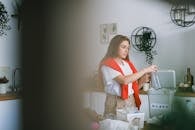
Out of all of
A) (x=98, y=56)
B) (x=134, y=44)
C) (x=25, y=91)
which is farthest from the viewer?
(x=134, y=44)

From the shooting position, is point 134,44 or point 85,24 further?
point 134,44

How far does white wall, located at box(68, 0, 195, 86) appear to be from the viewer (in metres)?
0.34

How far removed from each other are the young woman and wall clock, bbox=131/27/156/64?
6cm

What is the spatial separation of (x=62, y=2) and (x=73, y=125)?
14 centimetres

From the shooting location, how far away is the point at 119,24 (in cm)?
43

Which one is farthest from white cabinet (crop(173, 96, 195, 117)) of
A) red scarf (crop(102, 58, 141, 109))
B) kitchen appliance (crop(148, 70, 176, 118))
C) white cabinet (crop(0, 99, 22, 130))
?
white cabinet (crop(0, 99, 22, 130))

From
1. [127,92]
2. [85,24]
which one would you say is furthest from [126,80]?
[85,24]

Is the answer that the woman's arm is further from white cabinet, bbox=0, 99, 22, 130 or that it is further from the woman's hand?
white cabinet, bbox=0, 99, 22, 130

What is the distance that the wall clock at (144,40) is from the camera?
1.68 ft

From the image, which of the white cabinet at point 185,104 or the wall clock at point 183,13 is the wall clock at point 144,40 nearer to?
the wall clock at point 183,13

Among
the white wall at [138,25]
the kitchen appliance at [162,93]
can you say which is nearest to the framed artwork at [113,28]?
A: the white wall at [138,25]

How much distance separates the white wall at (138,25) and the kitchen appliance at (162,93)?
0.01 metres

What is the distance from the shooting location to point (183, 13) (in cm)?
41

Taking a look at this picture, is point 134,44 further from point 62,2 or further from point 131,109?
point 62,2
